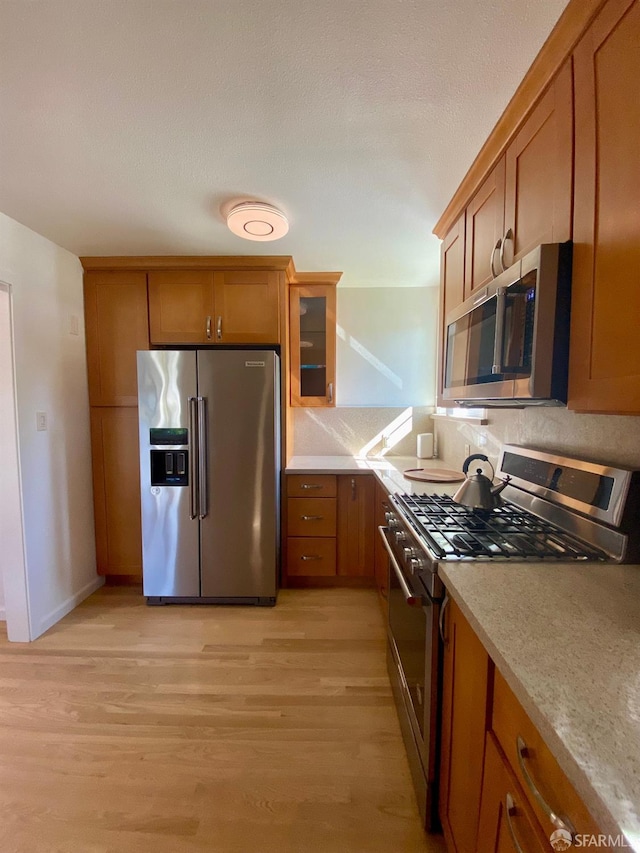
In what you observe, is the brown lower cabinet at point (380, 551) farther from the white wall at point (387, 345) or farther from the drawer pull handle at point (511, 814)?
the drawer pull handle at point (511, 814)

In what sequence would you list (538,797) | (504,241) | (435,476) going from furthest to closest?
(435,476), (504,241), (538,797)

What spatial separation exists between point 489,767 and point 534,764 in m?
0.21

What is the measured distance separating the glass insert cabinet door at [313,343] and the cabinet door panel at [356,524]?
27.1 inches

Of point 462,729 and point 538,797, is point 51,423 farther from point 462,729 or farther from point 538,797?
point 538,797

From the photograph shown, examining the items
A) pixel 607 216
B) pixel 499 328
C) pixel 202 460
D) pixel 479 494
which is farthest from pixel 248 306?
pixel 607 216

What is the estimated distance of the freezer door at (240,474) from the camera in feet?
7.44

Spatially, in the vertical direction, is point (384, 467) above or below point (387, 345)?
below

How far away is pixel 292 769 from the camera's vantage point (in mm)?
1320

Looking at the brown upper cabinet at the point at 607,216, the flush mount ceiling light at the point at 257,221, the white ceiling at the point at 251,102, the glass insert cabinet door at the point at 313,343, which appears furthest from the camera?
the glass insert cabinet door at the point at 313,343

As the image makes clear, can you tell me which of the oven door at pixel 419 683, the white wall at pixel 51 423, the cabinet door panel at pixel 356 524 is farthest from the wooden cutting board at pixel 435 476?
the white wall at pixel 51 423

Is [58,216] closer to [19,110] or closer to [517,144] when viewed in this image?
[19,110]

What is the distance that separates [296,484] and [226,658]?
3.54 feet

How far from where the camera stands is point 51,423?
221cm

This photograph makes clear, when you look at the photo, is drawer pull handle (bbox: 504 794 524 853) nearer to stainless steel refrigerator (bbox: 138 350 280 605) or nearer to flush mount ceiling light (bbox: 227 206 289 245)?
stainless steel refrigerator (bbox: 138 350 280 605)
